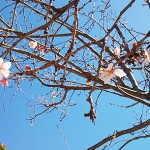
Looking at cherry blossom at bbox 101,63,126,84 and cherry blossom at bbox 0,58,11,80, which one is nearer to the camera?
cherry blossom at bbox 101,63,126,84

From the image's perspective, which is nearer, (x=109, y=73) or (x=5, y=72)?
(x=109, y=73)

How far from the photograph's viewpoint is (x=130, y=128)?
302cm

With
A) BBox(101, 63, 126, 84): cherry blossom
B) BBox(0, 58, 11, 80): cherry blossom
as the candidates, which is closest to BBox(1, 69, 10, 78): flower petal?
BBox(0, 58, 11, 80): cherry blossom

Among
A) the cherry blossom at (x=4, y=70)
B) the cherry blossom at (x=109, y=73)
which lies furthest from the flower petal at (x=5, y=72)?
the cherry blossom at (x=109, y=73)

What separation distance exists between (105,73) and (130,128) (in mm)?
1481

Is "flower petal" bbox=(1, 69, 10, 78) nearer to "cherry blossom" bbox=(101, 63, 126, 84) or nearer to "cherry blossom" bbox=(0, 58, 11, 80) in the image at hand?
"cherry blossom" bbox=(0, 58, 11, 80)

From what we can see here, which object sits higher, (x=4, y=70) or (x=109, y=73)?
(x=4, y=70)

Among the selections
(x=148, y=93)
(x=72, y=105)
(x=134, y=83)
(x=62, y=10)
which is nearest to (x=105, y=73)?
(x=62, y=10)

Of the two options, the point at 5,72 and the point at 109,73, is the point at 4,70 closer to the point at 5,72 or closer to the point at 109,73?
the point at 5,72

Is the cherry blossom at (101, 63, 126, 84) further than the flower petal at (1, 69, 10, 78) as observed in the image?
No

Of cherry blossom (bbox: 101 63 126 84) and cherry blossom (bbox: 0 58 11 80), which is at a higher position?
cherry blossom (bbox: 0 58 11 80)

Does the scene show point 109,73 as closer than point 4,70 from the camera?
Yes

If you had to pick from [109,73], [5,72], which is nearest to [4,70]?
[5,72]

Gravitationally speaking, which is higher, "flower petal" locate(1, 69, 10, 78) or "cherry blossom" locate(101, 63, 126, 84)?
"flower petal" locate(1, 69, 10, 78)
